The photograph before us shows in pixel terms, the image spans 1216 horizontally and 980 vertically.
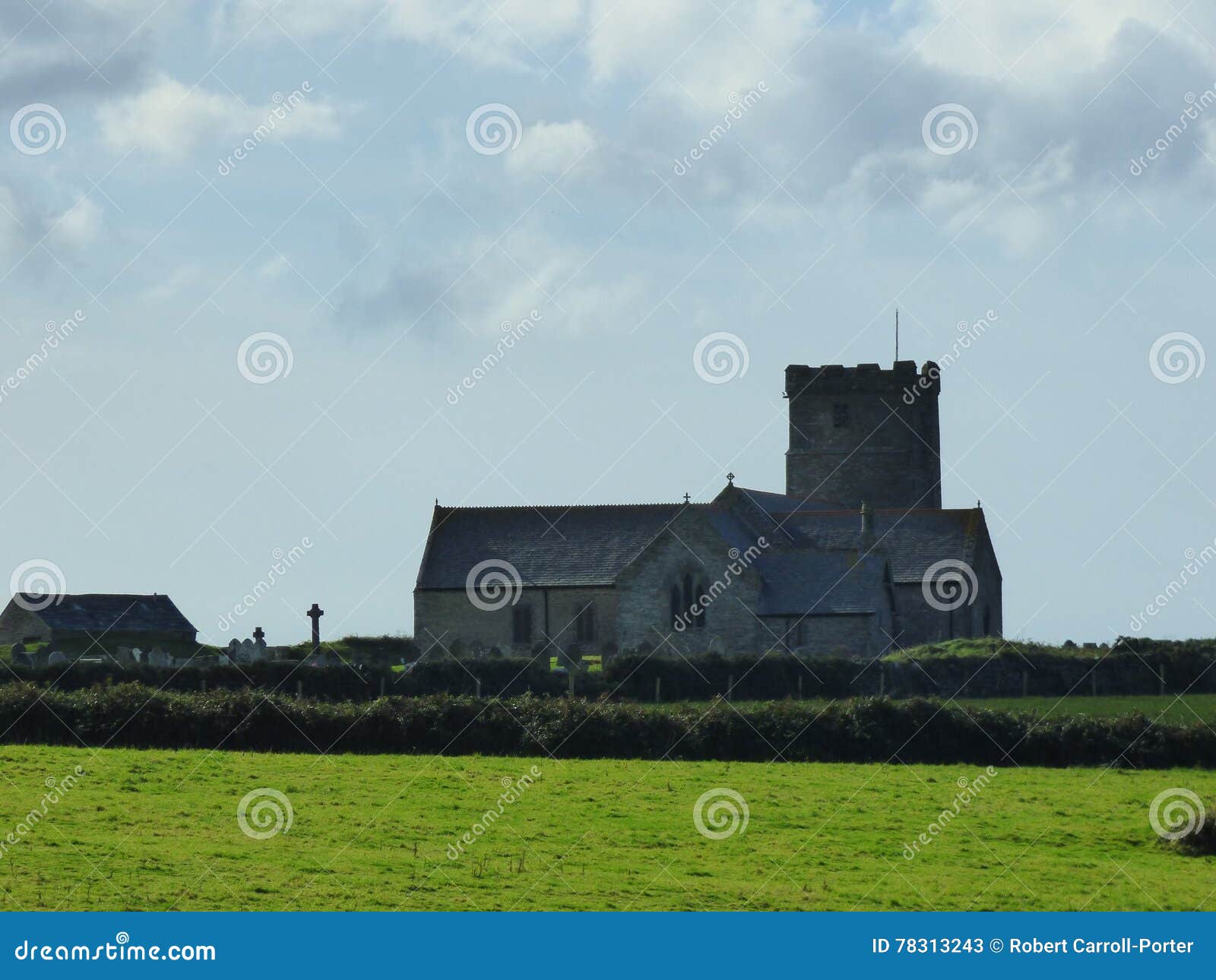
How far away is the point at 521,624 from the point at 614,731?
3247 centimetres

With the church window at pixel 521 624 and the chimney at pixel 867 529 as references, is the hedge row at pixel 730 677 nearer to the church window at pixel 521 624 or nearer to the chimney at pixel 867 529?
the church window at pixel 521 624

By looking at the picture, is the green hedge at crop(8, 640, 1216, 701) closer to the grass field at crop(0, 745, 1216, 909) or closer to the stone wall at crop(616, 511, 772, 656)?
the stone wall at crop(616, 511, 772, 656)

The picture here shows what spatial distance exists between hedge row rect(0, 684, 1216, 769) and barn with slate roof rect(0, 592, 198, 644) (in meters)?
35.1

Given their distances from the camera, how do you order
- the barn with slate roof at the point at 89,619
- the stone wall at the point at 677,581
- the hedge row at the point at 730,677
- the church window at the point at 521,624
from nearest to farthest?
the hedge row at the point at 730,677 < the stone wall at the point at 677,581 < the church window at the point at 521,624 < the barn with slate roof at the point at 89,619

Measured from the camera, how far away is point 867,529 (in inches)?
2584

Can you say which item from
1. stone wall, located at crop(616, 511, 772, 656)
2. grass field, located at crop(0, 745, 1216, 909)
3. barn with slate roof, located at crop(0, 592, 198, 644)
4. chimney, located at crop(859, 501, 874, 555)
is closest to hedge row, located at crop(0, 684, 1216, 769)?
grass field, located at crop(0, 745, 1216, 909)

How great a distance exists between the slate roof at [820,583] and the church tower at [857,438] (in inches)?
754

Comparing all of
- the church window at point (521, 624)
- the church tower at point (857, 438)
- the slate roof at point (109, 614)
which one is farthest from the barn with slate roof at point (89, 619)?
the church tower at point (857, 438)

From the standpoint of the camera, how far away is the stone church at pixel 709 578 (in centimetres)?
5909

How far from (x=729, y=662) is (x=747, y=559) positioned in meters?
14.1

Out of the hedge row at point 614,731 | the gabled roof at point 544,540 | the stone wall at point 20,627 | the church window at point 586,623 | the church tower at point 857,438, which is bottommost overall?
the hedge row at point 614,731

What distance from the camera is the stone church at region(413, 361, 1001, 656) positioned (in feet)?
194

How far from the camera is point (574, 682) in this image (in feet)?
142

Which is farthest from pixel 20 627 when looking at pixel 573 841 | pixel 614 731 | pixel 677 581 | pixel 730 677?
pixel 573 841
